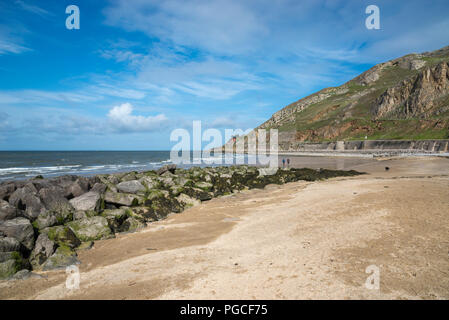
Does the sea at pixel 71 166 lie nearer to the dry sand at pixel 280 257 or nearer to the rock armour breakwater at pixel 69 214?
the rock armour breakwater at pixel 69 214

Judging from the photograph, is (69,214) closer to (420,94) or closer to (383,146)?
(383,146)

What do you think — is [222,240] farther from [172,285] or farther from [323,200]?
[323,200]

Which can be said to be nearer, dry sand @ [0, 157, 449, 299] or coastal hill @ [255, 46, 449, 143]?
dry sand @ [0, 157, 449, 299]

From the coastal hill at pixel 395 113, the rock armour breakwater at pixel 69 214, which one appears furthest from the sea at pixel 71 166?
the coastal hill at pixel 395 113

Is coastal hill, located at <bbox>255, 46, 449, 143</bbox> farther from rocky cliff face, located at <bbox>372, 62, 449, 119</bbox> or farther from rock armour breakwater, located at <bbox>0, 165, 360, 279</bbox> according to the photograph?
rock armour breakwater, located at <bbox>0, 165, 360, 279</bbox>

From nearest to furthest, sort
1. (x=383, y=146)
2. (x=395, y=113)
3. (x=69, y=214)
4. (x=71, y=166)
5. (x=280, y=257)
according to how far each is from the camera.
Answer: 1. (x=280, y=257)
2. (x=69, y=214)
3. (x=71, y=166)
4. (x=383, y=146)
5. (x=395, y=113)

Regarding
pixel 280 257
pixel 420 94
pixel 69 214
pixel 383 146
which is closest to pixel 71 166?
pixel 69 214

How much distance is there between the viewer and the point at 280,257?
21.7 feet

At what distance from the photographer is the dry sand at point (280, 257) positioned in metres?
5.08

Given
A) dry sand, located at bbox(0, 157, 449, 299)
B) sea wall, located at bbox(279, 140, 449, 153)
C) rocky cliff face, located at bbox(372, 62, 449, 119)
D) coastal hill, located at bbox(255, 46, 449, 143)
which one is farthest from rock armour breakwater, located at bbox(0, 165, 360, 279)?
rocky cliff face, located at bbox(372, 62, 449, 119)

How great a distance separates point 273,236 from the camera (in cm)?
838

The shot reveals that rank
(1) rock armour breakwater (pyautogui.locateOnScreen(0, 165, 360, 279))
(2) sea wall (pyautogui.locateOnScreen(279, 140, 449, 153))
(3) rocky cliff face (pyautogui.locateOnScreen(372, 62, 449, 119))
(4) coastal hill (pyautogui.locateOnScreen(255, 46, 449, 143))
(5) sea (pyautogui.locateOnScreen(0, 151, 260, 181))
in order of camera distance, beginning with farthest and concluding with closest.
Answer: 1. (3) rocky cliff face (pyautogui.locateOnScreen(372, 62, 449, 119))
2. (4) coastal hill (pyautogui.locateOnScreen(255, 46, 449, 143))
3. (2) sea wall (pyautogui.locateOnScreen(279, 140, 449, 153))
4. (5) sea (pyautogui.locateOnScreen(0, 151, 260, 181))
5. (1) rock armour breakwater (pyautogui.locateOnScreen(0, 165, 360, 279))

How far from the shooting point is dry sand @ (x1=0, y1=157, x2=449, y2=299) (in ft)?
16.7
